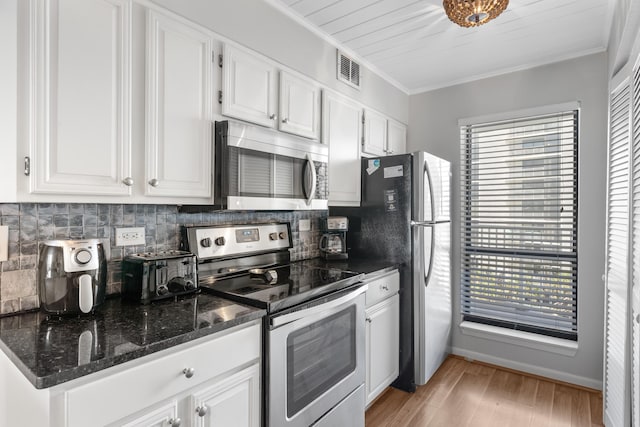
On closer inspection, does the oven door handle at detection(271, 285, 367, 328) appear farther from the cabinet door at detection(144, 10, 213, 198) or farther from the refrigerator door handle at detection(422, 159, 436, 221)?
the refrigerator door handle at detection(422, 159, 436, 221)

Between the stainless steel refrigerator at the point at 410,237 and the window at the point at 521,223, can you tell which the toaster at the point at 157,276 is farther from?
the window at the point at 521,223

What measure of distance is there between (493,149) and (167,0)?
8.82 feet

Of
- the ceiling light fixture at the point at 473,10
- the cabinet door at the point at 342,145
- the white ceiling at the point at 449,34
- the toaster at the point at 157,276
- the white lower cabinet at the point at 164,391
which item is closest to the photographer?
the white lower cabinet at the point at 164,391

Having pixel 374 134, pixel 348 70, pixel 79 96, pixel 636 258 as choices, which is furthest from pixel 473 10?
pixel 79 96

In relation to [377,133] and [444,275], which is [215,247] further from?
[444,275]

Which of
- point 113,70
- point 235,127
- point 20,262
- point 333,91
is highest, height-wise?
point 333,91

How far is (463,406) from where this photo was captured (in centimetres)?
242

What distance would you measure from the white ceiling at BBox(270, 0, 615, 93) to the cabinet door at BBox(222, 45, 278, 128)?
431 millimetres

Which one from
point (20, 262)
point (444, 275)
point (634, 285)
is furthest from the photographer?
point (444, 275)

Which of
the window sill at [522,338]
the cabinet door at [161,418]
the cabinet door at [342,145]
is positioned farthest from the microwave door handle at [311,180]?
the window sill at [522,338]

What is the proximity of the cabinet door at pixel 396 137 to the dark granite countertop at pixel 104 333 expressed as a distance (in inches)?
85.4

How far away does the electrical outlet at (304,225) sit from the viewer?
2.59 m

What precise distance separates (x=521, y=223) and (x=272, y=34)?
2.40m

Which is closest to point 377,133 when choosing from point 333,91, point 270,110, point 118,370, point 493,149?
point 333,91
